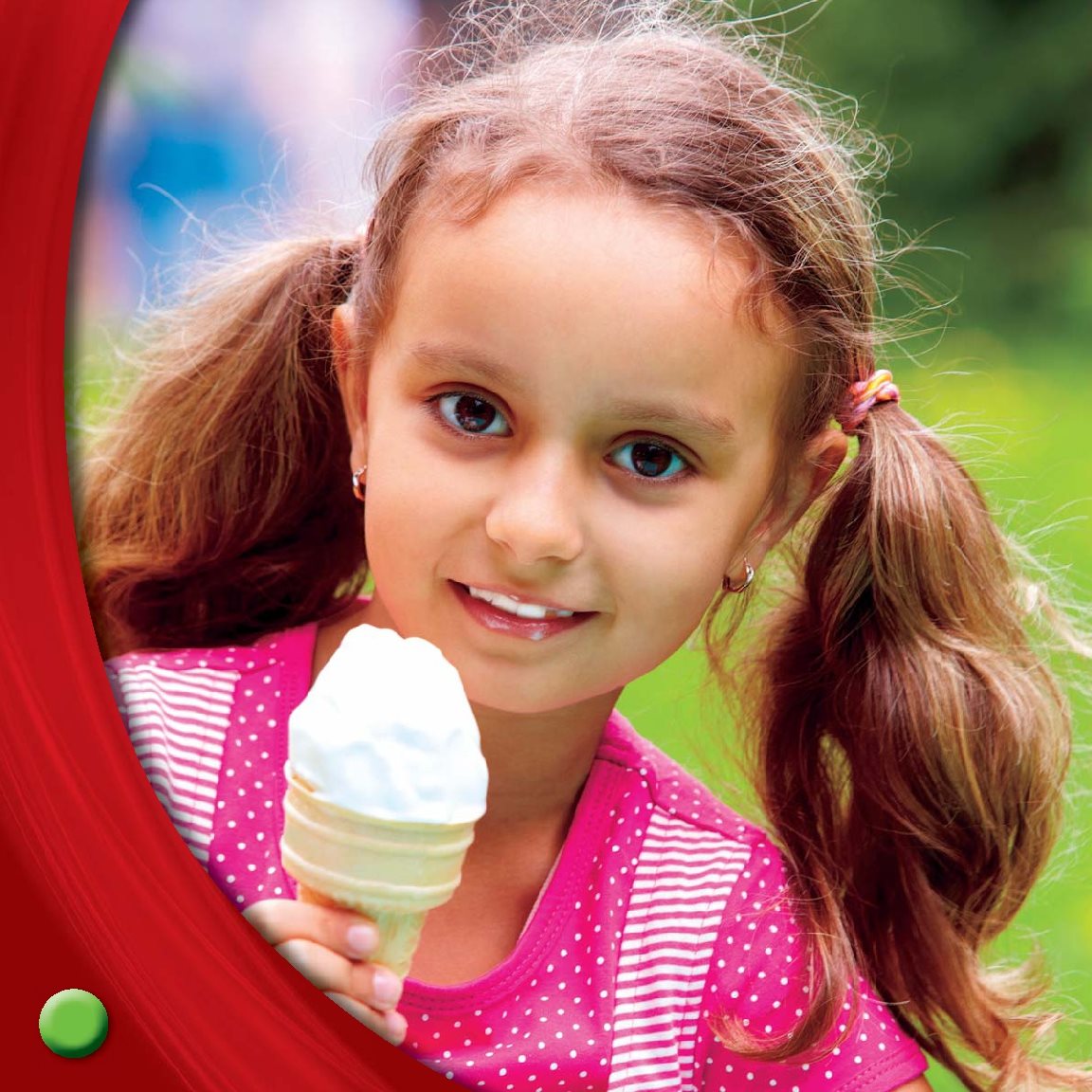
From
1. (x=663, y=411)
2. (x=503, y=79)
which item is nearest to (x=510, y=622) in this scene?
(x=663, y=411)

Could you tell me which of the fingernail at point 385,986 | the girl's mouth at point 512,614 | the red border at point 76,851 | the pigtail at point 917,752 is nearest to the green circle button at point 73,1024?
the red border at point 76,851

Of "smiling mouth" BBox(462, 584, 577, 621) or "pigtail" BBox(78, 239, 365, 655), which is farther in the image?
"pigtail" BBox(78, 239, 365, 655)

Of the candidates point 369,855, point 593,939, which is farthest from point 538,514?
point 593,939

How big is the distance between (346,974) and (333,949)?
1cm

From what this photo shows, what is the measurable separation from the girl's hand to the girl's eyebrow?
207 millimetres

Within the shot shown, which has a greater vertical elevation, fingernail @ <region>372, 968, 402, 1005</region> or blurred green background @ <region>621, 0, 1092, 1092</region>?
blurred green background @ <region>621, 0, 1092, 1092</region>

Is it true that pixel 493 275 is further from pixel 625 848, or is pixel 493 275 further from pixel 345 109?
pixel 625 848

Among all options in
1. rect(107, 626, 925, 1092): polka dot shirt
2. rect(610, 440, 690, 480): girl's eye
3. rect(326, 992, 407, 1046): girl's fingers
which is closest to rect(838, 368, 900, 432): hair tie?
rect(610, 440, 690, 480): girl's eye

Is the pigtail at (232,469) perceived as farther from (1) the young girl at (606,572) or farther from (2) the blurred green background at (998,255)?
(2) the blurred green background at (998,255)

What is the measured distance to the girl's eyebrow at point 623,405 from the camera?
0.60 m

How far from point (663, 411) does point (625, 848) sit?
10.0 inches

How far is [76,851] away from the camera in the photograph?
622 mm

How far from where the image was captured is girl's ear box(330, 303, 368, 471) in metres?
0.71

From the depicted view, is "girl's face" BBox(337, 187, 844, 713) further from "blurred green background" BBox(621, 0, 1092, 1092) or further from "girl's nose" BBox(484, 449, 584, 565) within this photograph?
"blurred green background" BBox(621, 0, 1092, 1092)
